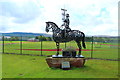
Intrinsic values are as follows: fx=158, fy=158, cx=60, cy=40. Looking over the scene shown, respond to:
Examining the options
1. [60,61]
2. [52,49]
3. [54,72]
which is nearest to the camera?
[54,72]

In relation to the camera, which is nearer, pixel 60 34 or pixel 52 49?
pixel 60 34

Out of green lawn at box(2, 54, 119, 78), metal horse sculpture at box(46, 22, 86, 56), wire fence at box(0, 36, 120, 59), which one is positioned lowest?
green lawn at box(2, 54, 119, 78)

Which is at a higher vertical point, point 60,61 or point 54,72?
point 60,61

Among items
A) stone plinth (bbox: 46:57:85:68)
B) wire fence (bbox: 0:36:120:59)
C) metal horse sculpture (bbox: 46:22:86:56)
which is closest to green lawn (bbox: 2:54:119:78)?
stone plinth (bbox: 46:57:85:68)

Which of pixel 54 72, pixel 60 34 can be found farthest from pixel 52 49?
pixel 54 72

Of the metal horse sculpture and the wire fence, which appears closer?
the metal horse sculpture

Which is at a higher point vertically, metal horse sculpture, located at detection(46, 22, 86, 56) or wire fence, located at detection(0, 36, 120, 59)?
metal horse sculpture, located at detection(46, 22, 86, 56)

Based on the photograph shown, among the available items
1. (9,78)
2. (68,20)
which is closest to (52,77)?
(9,78)

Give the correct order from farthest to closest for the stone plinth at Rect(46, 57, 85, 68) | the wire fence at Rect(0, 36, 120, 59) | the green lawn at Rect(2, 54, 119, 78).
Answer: the wire fence at Rect(0, 36, 120, 59) < the stone plinth at Rect(46, 57, 85, 68) < the green lawn at Rect(2, 54, 119, 78)

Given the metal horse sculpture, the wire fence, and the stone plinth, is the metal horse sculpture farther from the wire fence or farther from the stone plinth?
the wire fence

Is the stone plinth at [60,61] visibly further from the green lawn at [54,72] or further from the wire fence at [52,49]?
the wire fence at [52,49]

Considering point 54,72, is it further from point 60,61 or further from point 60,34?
point 60,34

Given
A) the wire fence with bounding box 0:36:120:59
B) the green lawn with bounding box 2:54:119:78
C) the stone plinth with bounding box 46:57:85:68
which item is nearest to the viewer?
the green lawn with bounding box 2:54:119:78

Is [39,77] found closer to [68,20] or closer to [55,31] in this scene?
[55,31]
